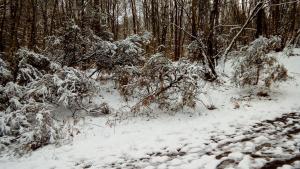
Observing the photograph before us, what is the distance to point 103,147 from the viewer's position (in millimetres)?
5246

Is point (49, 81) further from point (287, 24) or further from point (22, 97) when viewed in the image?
point (287, 24)

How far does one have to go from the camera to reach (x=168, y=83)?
7477 millimetres

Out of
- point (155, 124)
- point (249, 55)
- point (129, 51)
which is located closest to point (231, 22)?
point (249, 55)

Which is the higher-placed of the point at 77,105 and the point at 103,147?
the point at 77,105

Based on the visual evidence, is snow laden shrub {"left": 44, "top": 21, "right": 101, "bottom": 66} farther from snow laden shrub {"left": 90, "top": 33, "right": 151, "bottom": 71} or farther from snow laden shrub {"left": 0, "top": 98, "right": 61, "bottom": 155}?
snow laden shrub {"left": 0, "top": 98, "right": 61, "bottom": 155}

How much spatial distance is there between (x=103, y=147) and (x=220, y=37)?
810 cm

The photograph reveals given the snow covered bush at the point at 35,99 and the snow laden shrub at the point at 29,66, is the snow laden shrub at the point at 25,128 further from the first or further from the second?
the snow laden shrub at the point at 29,66

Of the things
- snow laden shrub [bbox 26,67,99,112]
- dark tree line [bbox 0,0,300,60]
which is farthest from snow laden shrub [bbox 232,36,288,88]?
snow laden shrub [bbox 26,67,99,112]

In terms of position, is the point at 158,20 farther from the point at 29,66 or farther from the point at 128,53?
the point at 29,66

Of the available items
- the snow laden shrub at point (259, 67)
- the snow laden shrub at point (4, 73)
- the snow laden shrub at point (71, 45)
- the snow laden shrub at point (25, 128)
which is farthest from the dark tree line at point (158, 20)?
the snow laden shrub at point (25, 128)

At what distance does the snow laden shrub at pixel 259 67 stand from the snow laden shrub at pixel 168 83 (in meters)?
1.58

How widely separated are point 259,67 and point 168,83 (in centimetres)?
262

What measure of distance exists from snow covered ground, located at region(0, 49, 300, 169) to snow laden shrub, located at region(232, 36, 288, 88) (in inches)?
27.2

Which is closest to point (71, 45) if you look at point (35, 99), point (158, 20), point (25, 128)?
point (35, 99)
